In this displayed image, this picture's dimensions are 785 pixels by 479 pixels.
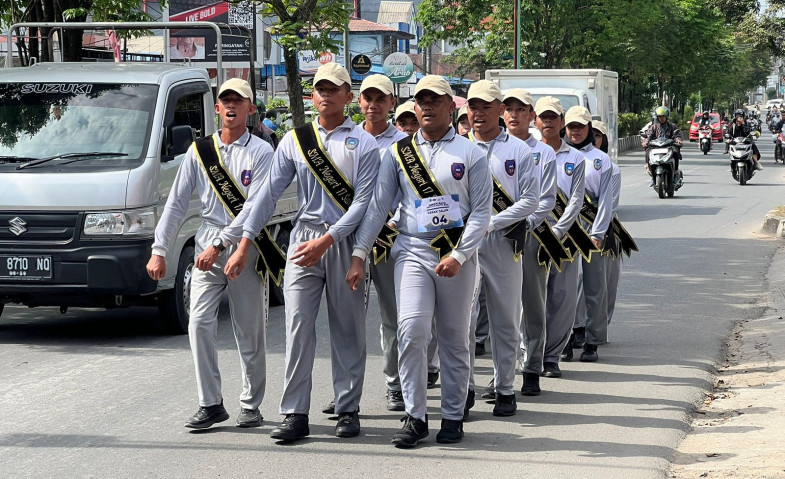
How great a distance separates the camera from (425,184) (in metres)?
6.27

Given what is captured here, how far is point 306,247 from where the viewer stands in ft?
20.5

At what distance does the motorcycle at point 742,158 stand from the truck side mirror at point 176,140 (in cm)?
2041

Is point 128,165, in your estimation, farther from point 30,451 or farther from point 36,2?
point 36,2

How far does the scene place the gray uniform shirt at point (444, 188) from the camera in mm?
6273

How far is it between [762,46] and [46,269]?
4856 cm

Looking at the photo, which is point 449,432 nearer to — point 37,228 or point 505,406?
point 505,406

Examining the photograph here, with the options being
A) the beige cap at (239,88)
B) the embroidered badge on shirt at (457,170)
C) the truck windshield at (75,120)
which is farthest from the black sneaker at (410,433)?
the truck windshield at (75,120)

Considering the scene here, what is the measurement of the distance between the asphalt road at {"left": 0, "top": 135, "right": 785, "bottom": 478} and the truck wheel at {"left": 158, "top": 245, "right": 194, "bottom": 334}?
0.13m

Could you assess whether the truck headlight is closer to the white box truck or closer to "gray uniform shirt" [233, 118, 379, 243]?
"gray uniform shirt" [233, 118, 379, 243]

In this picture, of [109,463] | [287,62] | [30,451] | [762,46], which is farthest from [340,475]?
[762,46]

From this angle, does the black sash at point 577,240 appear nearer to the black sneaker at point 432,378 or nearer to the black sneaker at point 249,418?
the black sneaker at point 432,378

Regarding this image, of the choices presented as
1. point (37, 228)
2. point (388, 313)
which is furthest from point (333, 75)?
point (37, 228)

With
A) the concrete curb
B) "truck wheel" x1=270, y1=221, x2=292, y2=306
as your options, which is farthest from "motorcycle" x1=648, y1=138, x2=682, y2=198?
"truck wheel" x1=270, y1=221, x2=292, y2=306

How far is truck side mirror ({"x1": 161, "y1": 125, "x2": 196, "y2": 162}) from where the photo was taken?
30.9ft
